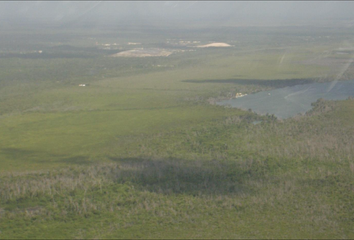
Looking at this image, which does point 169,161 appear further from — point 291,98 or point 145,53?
point 145,53

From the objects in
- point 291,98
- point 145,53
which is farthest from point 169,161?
point 145,53

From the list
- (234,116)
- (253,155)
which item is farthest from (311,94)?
(253,155)

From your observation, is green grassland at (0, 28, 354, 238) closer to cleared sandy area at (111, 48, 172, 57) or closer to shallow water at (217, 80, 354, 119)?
shallow water at (217, 80, 354, 119)

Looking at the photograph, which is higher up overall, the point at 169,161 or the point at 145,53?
the point at 145,53

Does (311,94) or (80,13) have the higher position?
(80,13)

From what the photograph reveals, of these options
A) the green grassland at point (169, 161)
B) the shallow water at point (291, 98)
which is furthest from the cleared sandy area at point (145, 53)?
the shallow water at point (291, 98)

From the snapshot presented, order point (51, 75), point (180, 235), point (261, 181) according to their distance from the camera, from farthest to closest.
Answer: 1. point (51, 75)
2. point (261, 181)
3. point (180, 235)

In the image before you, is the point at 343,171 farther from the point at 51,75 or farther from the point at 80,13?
the point at 80,13
